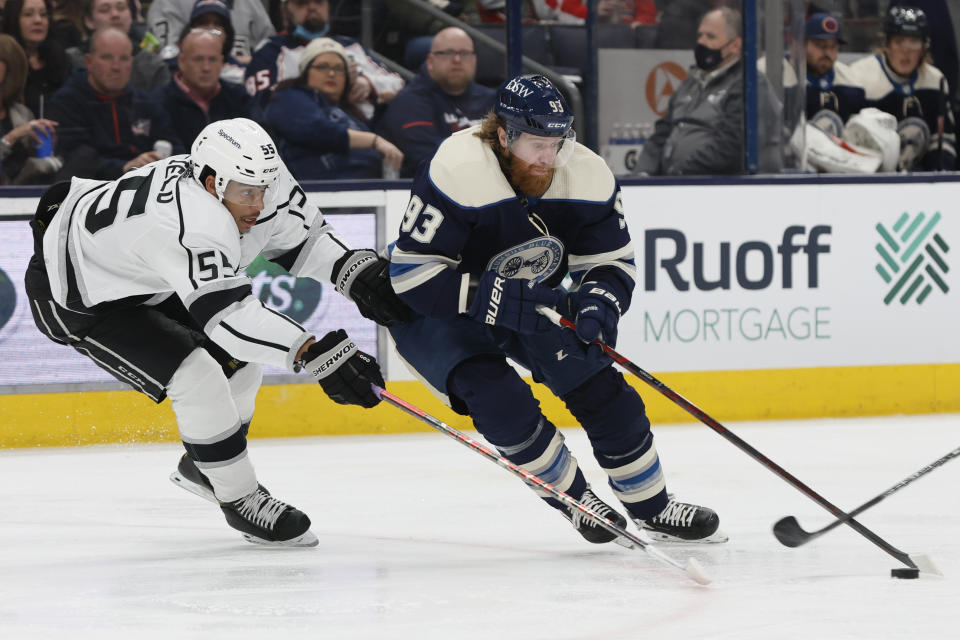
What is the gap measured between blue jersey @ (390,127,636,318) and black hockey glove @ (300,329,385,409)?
18cm

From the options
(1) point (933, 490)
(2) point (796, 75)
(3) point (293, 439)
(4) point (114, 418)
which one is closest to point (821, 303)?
(2) point (796, 75)

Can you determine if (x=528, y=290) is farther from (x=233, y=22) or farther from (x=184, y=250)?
(x=233, y=22)

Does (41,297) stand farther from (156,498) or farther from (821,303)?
(821,303)

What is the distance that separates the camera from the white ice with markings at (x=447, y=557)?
266 centimetres

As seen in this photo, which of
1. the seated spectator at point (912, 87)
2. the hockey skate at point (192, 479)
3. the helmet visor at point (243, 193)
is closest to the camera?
the helmet visor at point (243, 193)

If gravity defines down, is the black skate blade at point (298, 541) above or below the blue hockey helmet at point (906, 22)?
below

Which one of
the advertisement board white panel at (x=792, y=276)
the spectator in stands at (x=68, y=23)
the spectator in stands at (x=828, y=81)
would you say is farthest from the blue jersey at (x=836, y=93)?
the spectator in stands at (x=68, y=23)

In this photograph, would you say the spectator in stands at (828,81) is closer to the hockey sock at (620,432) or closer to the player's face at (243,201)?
the hockey sock at (620,432)

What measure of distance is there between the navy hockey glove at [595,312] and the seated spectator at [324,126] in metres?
2.43

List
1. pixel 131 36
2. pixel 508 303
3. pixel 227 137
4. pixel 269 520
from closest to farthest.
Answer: pixel 508 303 < pixel 227 137 < pixel 269 520 < pixel 131 36

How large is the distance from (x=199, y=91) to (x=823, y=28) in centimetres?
264

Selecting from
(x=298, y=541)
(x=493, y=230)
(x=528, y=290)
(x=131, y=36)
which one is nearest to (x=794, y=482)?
(x=528, y=290)

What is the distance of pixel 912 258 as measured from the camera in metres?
5.76

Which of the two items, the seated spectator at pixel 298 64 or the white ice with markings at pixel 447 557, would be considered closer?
the white ice with markings at pixel 447 557
